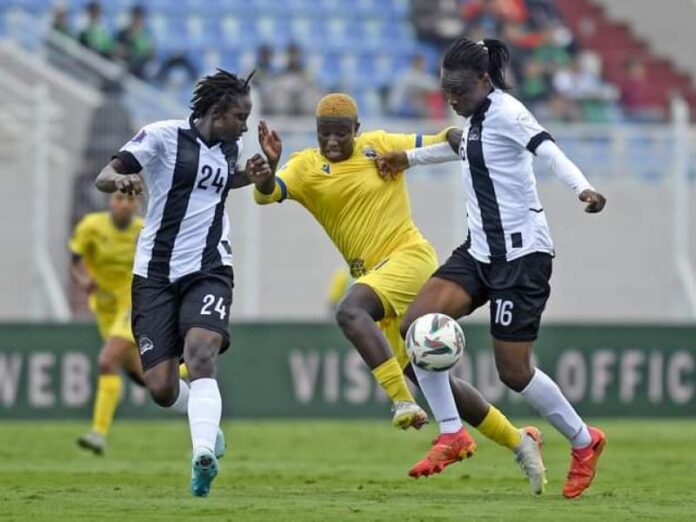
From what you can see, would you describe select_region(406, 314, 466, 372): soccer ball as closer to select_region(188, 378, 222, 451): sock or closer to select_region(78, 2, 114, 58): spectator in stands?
select_region(188, 378, 222, 451): sock

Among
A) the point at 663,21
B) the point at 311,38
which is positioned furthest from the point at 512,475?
the point at 663,21

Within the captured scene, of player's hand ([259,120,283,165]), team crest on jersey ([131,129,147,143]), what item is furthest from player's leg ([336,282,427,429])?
team crest on jersey ([131,129,147,143])

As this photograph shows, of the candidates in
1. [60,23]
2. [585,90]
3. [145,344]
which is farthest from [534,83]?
[145,344]

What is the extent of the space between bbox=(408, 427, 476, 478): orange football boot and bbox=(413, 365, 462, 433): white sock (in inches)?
2.6

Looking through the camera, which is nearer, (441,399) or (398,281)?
(441,399)

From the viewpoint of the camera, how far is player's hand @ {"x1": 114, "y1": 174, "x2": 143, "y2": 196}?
1002 cm

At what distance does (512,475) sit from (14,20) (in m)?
11.7

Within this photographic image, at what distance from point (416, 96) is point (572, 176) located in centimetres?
1481

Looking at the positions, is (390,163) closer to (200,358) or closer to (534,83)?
(200,358)

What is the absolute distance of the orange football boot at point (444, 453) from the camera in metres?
10.5

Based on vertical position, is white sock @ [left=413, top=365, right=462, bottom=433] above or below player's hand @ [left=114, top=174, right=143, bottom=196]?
below

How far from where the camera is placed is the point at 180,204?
10.8 meters

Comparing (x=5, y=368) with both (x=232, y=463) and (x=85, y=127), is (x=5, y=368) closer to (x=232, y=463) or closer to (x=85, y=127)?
(x=85, y=127)

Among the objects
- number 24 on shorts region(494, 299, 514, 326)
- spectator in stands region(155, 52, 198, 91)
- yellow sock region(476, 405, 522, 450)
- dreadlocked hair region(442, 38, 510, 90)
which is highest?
spectator in stands region(155, 52, 198, 91)
